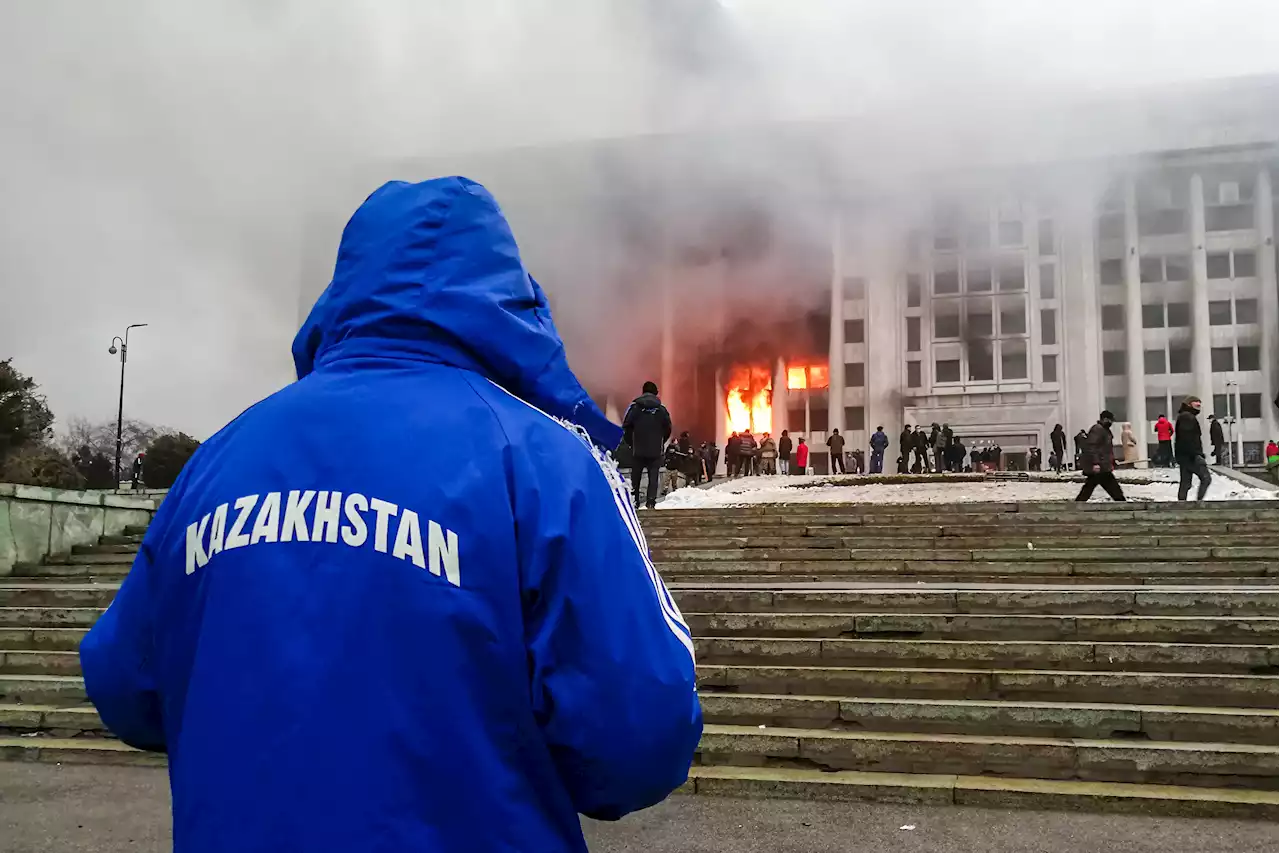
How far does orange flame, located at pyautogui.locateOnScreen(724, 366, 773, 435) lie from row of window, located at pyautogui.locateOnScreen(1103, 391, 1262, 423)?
1386cm

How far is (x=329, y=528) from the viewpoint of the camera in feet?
3.43

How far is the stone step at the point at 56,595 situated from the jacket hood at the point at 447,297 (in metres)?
7.05

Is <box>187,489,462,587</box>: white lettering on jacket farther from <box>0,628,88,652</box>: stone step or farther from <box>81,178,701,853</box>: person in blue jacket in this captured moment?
<box>0,628,88,652</box>: stone step

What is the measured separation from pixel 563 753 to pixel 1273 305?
162ft

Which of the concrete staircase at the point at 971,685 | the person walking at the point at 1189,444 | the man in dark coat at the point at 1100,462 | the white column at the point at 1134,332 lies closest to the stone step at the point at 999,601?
the concrete staircase at the point at 971,685

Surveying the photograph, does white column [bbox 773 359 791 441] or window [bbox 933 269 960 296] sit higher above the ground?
window [bbox 933 269 960 296]

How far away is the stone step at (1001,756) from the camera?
410 cm

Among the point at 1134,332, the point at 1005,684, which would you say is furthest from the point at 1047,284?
the point at 1005,684

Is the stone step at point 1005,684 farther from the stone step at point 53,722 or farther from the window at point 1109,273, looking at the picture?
the window at point 1109,273

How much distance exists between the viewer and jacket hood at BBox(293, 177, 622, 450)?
1161 millimetres

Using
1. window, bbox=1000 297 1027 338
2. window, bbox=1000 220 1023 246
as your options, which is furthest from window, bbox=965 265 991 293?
window, bbox=1000 220 1023 246

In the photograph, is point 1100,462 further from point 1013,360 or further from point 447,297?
point 1013,360

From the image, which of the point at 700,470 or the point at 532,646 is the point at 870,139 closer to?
the point at 700,470

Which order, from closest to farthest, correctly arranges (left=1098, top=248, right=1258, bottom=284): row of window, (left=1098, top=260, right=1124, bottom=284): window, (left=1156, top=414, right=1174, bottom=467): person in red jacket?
(left=1156, top=414, right=1174, bottom=467): person in red jacket, (left=1098, top=248, right=1258, bottom=284): row of window, (left=1098, top=260, right=1124, bottom=284): window
